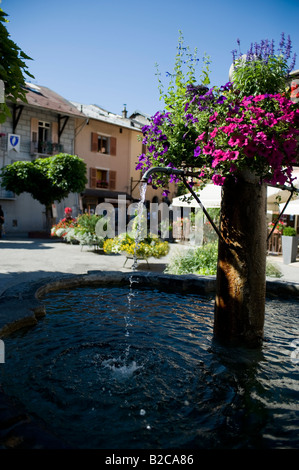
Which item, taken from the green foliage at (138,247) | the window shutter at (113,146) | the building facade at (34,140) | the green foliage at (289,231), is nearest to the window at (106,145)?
the window shutter at (113,146)

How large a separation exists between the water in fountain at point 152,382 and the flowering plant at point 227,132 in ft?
4.65

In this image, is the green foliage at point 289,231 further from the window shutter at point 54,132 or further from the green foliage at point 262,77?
the window shutter at point 54,132

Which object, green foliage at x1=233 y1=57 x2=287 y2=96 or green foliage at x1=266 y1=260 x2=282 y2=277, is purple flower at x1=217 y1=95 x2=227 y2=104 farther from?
green foliage at x1=266 y1=260 x2=282 y2=277

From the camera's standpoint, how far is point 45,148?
23.1m

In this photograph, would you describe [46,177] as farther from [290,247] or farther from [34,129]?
[290,247]

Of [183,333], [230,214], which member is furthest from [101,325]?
[230,214]

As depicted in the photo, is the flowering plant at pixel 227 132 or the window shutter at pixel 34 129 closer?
the flowering plant at pixel 227 132

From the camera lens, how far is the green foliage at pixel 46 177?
17484mm

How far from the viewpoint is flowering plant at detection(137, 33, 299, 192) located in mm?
2389

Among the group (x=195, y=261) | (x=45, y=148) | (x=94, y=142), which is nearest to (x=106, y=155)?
(x=94, y=142)

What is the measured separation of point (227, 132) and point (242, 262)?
1.12m

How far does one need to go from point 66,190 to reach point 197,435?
1724 centimetres

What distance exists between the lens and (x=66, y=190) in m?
18.2

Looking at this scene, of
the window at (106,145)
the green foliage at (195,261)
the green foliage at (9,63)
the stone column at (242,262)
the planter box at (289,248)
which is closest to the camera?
the stone column at (242,262)
